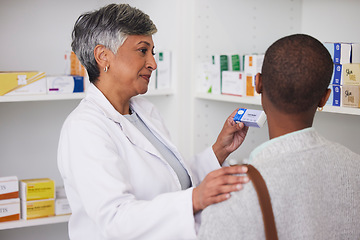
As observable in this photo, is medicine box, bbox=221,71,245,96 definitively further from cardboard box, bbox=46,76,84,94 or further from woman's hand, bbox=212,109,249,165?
cardboard box, bbox=46,76,84,94

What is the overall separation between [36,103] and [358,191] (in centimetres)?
173

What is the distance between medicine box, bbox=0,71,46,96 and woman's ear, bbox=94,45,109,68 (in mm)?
558

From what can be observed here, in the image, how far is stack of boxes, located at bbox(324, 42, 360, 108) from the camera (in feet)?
5.10

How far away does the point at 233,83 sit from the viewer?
2.00 meters

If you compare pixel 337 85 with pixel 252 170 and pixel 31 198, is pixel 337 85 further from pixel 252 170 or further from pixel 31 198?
pixel 31 198

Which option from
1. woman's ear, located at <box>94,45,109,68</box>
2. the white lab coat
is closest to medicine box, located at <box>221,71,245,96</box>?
the white lab coat

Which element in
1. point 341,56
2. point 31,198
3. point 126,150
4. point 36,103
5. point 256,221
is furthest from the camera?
point 36,103

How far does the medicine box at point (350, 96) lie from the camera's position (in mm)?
1556

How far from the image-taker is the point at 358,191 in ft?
3.34

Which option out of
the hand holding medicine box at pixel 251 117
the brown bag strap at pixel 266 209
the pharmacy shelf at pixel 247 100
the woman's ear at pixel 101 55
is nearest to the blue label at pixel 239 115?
the hand holding medicine box at pixel 251 117

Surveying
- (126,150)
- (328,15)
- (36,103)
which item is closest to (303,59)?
(126,150)

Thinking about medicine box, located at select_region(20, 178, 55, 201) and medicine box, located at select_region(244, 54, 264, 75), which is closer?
medicine box, located at select_region(244, 54, 264, 75)

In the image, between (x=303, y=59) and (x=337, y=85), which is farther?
(x=337, y=85)

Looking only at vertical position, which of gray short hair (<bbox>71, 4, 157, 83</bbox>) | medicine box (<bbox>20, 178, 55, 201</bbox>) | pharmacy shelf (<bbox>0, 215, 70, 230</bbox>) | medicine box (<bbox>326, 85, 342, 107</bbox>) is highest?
gray short hair (<bbox>71, 4, 157, 83</bbox>)
